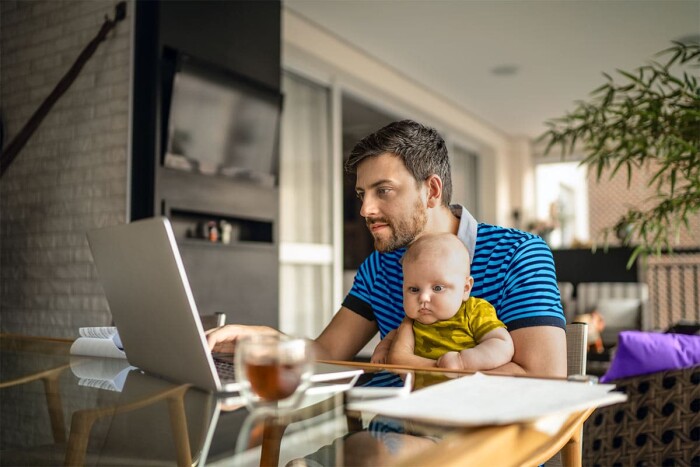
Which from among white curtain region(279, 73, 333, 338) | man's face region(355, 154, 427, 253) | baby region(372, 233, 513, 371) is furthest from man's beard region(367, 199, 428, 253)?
white curtain region(279, 73, 333, 338)

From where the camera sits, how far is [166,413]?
32.8 inches

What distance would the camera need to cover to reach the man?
1.28 meters

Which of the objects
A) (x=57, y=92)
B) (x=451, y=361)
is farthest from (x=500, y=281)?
(x=57, y=92)

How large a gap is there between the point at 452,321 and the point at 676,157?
1.39 meters

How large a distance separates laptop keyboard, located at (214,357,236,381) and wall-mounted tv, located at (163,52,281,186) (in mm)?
2085

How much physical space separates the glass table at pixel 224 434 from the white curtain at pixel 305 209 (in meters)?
3.63

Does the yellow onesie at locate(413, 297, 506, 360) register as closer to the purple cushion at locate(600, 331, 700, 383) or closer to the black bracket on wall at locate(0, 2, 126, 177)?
the purple cushion at locate(600, 331, 700, 383)

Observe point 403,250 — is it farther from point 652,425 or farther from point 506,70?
point 506,70

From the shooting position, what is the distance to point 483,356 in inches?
46.5

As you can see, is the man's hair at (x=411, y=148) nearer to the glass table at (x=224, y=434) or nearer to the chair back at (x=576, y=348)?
the chair back at (x=576, y=348)

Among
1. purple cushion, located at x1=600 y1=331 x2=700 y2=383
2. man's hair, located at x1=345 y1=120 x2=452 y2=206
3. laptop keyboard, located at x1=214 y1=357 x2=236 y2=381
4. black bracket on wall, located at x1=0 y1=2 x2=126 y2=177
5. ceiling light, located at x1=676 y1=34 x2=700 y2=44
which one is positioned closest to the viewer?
laptop keyboard, located at x1=214 y1=357 x2=236 y2=381

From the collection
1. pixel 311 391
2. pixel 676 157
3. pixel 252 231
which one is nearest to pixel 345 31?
pixel 252 231

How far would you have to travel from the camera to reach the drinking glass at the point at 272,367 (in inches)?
27.8

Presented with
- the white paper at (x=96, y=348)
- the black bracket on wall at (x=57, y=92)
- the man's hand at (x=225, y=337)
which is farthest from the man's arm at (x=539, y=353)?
the black bracket on wall at (x=57, y=92)
